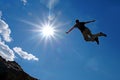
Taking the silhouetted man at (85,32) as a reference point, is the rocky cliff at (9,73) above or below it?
below

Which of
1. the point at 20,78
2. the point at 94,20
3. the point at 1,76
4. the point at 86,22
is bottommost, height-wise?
the point at 1,76

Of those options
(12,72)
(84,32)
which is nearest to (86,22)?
(84,32)

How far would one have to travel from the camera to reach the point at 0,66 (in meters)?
25.8

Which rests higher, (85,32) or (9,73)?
(85,32)

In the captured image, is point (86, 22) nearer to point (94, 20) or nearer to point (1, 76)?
point (94, 20)

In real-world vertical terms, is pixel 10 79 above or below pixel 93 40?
below

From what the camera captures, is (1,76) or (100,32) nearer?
(100,32)

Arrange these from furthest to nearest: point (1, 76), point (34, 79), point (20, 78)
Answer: point (34, 79)
point (20, 78)
point (1, 76)

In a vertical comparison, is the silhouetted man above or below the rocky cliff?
above

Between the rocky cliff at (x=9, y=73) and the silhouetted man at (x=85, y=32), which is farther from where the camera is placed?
the rocky cliff at (x=9, y=73)

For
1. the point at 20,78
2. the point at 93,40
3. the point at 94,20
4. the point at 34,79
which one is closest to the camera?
the point at 94,20

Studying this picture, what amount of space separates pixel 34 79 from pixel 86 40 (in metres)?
10.5

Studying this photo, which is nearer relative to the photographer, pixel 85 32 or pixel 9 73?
pixel 85 32

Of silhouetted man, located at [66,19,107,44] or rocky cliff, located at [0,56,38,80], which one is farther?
rocky cliff, located at [0,56,38,80]
